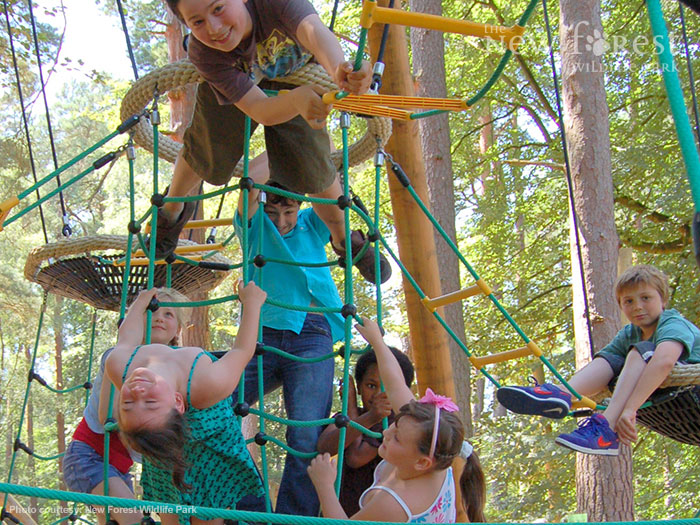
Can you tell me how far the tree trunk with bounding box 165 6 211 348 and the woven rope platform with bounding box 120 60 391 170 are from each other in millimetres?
2086

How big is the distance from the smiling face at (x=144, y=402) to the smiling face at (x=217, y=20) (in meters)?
0.72

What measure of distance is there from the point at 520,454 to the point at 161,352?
18.5ft

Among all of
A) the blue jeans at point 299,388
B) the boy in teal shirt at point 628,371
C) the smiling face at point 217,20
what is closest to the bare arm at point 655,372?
the boy in teal shirt at point 628,371

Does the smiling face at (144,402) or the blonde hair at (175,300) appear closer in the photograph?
the smiling face at (144,402)

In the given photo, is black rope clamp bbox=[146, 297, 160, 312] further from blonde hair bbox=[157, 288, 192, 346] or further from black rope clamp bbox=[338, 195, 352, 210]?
black rope clamp bbox=[338, 195, 352, 210]

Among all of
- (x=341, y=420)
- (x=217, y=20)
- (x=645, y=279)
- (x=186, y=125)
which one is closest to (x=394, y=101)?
(x=217, y=20)

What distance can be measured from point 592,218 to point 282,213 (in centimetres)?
290

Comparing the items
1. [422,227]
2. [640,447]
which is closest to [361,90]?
[422,227]

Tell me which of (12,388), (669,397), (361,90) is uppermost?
(12,388)

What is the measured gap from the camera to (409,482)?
1.84 metres

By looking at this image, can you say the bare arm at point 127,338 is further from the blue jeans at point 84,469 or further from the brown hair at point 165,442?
the blue jeans at point 84,469

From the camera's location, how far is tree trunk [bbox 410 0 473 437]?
16.0ft

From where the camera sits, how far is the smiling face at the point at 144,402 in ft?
5.43

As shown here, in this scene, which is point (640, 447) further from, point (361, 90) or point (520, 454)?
point (361, 90)
